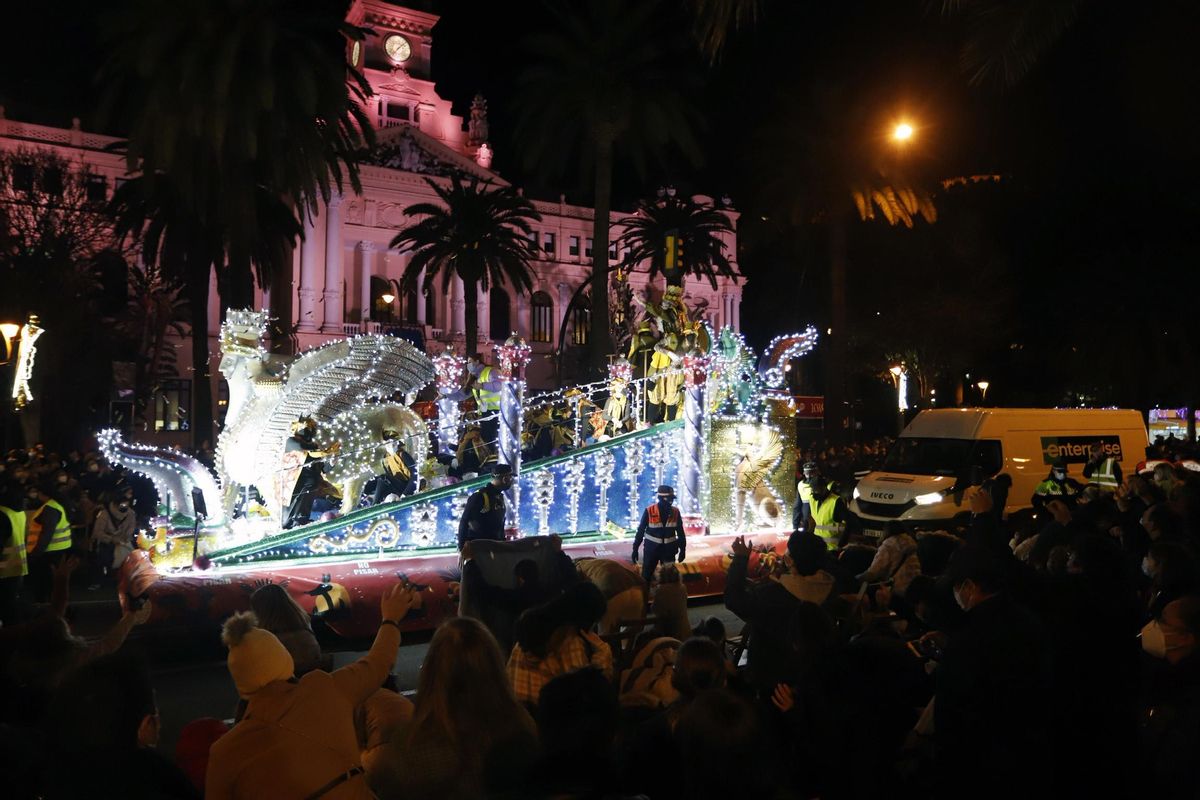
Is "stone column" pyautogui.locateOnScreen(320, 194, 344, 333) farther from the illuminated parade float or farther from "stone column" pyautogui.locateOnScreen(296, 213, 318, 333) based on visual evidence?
the illuminated parade float

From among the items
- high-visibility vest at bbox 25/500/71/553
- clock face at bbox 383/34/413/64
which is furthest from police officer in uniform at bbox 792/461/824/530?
clock face at bbox 383/34/413/64

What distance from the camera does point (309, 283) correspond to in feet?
153

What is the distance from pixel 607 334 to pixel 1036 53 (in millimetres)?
14890

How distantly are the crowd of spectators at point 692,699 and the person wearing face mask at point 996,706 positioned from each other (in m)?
0.01

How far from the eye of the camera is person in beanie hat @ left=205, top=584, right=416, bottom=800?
291 centimetres

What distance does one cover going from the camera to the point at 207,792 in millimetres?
2924

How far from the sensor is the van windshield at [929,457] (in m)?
17.4

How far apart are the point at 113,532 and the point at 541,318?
142 ft

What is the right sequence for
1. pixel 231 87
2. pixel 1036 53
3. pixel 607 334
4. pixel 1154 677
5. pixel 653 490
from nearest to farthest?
pixel 1154 677 → pixel 1036 53 → pixel 653 490 → pixel 231 87 → pixel 607 334

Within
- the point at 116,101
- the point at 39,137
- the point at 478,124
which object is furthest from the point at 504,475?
the point at 478,124

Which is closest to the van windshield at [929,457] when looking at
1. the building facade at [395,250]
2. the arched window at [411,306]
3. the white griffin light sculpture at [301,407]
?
the white griffin light sculpture at [301,407]

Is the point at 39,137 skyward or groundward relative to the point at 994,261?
skyward

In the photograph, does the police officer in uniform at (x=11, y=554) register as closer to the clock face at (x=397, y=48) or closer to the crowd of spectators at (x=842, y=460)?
the crowd of spectators at (x=842, y=460)

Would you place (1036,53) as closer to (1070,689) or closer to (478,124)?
(1070,689)
